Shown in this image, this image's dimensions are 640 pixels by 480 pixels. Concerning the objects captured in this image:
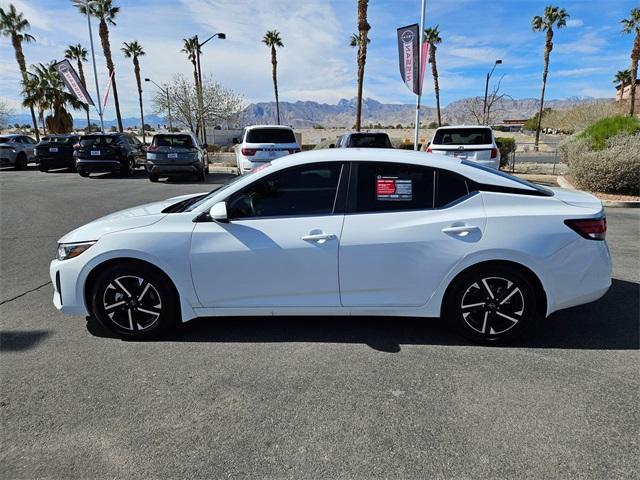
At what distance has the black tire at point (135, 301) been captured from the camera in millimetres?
3447

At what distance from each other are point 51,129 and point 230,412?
146 feet

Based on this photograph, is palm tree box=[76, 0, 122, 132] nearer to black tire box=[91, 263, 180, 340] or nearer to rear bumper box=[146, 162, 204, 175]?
rear bumper box=[146, 162, 204, 175]

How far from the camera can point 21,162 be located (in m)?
20.8

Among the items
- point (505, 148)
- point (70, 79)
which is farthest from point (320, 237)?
point (70, 79)

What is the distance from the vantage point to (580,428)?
8.21 ft

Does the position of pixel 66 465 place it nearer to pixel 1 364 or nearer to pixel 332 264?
pixel 1 364

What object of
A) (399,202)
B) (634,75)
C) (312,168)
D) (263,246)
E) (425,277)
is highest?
(634,75)

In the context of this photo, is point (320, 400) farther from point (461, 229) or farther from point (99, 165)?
point (99, 165)

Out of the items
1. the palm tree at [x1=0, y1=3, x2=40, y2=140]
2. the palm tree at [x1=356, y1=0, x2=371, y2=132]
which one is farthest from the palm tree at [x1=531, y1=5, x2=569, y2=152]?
the palm tree at [x1=0, y1=3, x2=40, y2=140]

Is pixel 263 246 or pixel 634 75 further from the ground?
pixel 634 75

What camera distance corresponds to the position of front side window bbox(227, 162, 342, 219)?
3426mm

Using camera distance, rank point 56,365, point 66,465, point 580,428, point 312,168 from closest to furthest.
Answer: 1. point 66,465
2. point 580,428
3. point 56,365
4. point 312,168

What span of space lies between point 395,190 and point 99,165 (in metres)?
15.8

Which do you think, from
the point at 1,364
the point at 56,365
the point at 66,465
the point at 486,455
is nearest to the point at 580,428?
the point at 486,455
